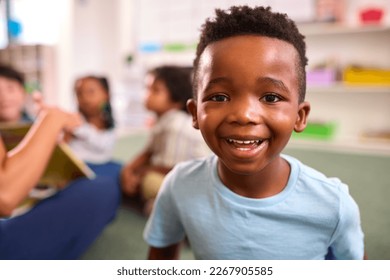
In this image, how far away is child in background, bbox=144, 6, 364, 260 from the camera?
1.21 feet

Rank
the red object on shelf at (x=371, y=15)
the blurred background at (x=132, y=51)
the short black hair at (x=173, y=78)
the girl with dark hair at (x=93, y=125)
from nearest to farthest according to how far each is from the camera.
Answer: the blurred background at (x=132, y=51) → the short black hair at (x=173, y=78) → the girl with dark hair at (x=93, y=125) → the red object on shelf at (x=371, y=15)

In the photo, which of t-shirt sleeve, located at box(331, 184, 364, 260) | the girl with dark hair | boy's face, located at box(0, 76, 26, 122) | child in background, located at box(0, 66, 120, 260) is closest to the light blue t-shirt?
t-shirt sleeve, located at box(331, 184, 364, 260)

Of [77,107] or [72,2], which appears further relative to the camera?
[77,107]

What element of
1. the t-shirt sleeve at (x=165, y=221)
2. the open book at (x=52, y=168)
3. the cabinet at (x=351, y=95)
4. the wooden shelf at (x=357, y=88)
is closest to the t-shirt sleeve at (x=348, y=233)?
the cabinet at (x=351, y=95)

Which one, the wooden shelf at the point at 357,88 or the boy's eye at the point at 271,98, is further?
the wooden shelf at the point at 357,88

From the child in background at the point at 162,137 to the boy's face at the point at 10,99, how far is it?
0.38 meters

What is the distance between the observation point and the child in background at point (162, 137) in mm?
937

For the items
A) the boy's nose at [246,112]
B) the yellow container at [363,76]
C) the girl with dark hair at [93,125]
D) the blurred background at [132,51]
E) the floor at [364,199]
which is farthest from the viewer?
the yellow container at [363,76]

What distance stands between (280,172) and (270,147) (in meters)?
0.08

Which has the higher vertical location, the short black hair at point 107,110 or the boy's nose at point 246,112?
the boy's nose at point 246,112

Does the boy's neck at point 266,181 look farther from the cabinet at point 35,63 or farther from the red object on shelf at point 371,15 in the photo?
the red object on shelf at point 371,15

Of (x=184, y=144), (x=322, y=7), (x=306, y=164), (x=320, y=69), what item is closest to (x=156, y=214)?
(x=306, y=164)

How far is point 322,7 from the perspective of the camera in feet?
6.09
